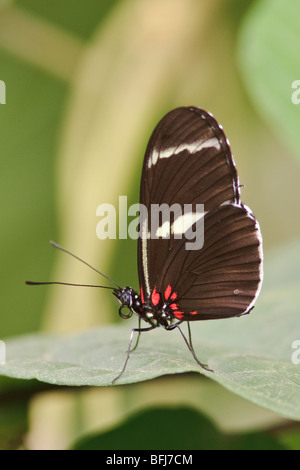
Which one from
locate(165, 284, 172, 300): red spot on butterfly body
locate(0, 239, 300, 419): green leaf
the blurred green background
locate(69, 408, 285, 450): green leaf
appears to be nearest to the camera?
locate(0, 239, 300, 419): green leaf

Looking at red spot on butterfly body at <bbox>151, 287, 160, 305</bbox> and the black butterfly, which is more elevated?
the black butterfly

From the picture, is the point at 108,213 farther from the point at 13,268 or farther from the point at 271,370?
the point at 271,370

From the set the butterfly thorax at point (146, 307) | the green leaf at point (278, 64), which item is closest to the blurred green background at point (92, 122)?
the green leaf at point (278, 64)

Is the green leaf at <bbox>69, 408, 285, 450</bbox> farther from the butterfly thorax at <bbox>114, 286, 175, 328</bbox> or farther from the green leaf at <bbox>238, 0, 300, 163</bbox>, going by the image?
the green leaf at <bbox>238, 0, 300, 163</bbox>

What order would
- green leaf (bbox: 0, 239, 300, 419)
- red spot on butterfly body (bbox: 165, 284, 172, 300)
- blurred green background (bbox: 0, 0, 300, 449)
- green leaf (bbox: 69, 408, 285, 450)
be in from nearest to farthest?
green leaf (bbox: 0, 239, 300, 419) → green leaf (bbox: 69, 408, 285, 450) → red spot on butterfly body (bbox: 165, 284, 172, 300) → blurred green background (bbox: 0, 0, 300, 449)

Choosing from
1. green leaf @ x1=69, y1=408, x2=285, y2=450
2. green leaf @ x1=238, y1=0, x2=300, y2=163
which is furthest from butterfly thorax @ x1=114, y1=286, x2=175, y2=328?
green leaf @ x1=238, y1=0, x2=300, y2=163

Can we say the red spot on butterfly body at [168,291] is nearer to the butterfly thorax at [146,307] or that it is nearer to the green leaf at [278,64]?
the butterfly thorax at [146,307]
